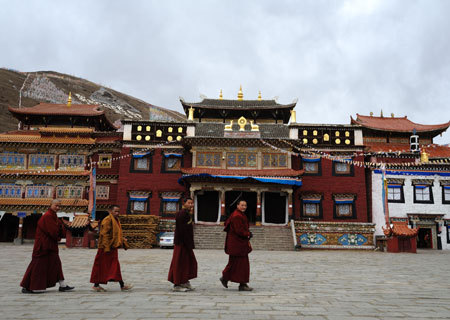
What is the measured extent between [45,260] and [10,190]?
84.7ft

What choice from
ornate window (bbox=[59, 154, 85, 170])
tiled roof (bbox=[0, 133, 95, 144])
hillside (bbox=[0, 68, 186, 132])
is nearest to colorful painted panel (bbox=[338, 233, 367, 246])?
tiled roof (bbox=[0, 133, 95, 144])

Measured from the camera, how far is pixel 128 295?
22.6 feet

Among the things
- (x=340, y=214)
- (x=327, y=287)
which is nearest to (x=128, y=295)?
(x=327, y=287)

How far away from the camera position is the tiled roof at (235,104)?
34.0m

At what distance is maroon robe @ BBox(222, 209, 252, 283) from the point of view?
7773 millimetres

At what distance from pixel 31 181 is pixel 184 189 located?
11.7 m

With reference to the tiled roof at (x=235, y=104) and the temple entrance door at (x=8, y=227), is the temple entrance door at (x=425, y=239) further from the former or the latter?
the temple entrance door at (x=8, y=227)

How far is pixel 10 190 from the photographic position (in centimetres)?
3000

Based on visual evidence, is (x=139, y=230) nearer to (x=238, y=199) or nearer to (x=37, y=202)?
(x=238, y=199)

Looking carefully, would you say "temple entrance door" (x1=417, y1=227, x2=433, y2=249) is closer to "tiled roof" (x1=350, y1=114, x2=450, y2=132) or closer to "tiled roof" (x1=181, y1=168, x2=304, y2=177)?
"tiled roof" (x1=350, y1=114, x2=450, y2=132)

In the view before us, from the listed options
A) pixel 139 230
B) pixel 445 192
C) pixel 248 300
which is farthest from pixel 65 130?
pixel 445 192

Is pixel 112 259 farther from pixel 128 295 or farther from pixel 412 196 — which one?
pixel 412 196

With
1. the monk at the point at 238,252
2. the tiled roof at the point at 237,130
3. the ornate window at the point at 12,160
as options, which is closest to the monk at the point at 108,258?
the monk at the point at 238,252

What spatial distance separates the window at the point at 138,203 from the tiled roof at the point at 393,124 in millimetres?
18052
